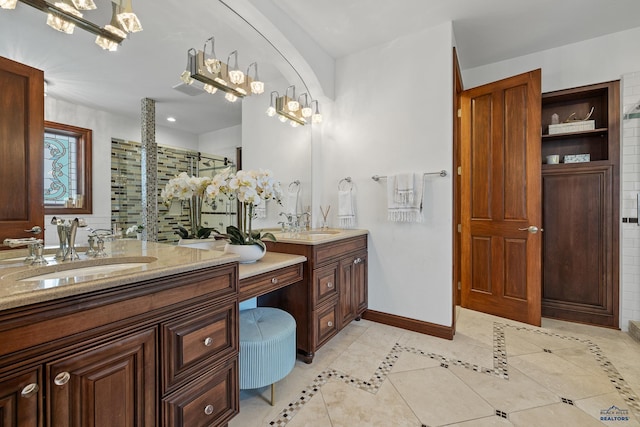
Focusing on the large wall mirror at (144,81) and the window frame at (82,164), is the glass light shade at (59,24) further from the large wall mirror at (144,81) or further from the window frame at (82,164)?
the window frame at (82,164)

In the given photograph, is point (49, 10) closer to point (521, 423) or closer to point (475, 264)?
point (521, 423)

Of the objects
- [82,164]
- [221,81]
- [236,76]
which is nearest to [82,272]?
[82,164]

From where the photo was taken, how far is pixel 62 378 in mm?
788

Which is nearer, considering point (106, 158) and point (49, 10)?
point (49, 10)

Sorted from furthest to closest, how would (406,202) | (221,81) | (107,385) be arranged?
(406,202) → (221,81) → (107,385)

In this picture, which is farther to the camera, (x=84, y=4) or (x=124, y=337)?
(x=84, y=4)

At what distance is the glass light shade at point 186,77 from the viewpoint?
5.64ft

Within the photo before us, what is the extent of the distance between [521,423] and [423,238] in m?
1.34

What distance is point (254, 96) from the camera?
2227mm

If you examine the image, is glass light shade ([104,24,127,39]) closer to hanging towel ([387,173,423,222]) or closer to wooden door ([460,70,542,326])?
hanging towel ([387,173,423,222])

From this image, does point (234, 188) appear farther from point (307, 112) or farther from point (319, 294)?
point (307, 112)

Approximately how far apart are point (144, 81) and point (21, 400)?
1.49 metres

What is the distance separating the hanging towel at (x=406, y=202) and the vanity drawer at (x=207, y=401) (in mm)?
1727

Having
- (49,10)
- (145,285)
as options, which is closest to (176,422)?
(145,285)
